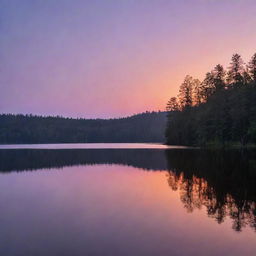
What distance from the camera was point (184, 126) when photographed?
102 m

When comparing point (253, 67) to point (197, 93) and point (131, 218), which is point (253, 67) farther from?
point (131, 218)

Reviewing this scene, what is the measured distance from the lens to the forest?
72.4 metres

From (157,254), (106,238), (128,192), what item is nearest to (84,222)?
(106,238)

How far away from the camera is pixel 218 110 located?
267 ft

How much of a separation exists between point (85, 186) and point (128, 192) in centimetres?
434

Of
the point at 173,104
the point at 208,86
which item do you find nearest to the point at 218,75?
the point at 208,86

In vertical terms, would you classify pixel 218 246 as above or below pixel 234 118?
below

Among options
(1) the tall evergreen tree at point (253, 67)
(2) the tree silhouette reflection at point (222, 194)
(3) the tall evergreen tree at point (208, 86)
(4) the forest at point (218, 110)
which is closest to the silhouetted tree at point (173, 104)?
(4) the forest at point (218, 110)

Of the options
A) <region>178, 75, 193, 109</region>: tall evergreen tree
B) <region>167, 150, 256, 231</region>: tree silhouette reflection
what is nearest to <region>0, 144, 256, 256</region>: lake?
<region>167, 150, 256, 231</region>: tree silhouette reflection

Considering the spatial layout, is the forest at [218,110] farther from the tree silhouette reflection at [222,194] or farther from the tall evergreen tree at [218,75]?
the tree silhouette reflection at [222,194]

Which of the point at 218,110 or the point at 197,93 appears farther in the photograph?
the point at 197,93

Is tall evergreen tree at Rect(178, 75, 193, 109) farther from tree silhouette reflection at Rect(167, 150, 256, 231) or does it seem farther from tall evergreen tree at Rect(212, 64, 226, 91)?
tree silhouette reflection at Rect(167, 150, 256, 231)

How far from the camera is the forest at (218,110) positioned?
72.4m

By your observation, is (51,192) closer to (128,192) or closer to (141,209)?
(128,192)
